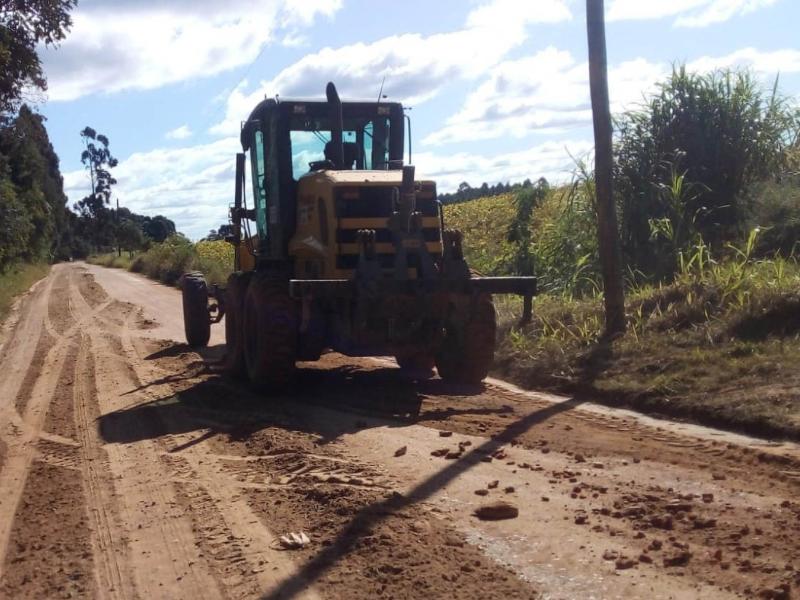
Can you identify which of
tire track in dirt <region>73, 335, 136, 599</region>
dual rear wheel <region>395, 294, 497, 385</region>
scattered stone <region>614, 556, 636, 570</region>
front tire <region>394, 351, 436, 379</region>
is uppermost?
dual rear wheel <region>395, 294, 497, 385</region>

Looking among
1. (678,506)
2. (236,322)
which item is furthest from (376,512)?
(236,322)

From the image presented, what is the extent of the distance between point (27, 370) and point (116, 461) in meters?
6.92

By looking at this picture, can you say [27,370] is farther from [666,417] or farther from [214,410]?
[666,417]

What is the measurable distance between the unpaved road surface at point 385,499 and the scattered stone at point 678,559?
0.04 feet

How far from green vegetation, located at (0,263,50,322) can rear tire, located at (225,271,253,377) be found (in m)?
14.0

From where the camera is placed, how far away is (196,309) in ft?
48.6

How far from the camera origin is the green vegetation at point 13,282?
28.1 m

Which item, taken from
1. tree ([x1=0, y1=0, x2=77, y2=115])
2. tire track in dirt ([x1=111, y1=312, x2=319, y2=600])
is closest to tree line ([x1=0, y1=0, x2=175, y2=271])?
tree ([x1=0, y1=0, x2=77, y2=115])

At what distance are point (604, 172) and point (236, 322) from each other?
4.63 m

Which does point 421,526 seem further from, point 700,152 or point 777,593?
point 700,152

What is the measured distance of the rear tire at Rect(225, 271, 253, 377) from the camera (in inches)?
440

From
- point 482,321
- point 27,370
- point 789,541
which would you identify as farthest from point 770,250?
point 27,370

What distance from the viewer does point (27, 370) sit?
45.3 ft

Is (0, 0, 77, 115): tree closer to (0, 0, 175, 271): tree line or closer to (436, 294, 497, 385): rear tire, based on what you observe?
(0, 0, 175, 271): tree line
